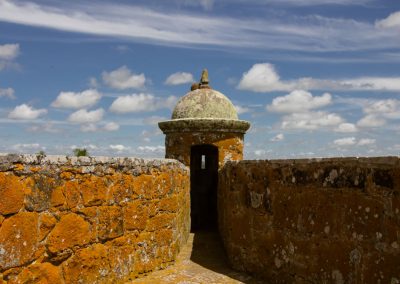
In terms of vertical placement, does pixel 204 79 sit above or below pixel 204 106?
above

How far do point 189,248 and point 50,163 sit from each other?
393cm

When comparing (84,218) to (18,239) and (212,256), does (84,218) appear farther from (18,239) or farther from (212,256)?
(212,256)

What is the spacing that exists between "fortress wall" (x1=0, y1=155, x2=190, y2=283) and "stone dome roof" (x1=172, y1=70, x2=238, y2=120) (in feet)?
14.0

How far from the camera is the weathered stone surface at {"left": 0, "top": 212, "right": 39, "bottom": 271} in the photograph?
11.3ft

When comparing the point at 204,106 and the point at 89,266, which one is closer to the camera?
the point at 89,266

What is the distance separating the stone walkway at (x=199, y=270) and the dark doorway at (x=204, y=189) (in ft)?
7.94

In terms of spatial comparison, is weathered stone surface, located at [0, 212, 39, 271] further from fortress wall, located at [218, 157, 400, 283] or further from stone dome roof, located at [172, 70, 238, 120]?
stone dome roof, located at [172, 70, 238, 120]

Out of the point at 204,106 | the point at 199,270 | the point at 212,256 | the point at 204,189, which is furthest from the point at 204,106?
the point at 199,270

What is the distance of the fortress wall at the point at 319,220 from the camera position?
133 inches

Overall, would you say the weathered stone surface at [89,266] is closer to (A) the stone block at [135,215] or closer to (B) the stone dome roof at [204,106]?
(A) the stone block at [135,215]

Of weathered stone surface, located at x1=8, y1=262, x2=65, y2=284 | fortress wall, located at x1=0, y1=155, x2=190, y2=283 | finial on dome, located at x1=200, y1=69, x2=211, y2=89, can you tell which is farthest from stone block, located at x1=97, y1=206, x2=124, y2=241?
finial on dome, located at x1=200, y1=69, x2=211, y2=89

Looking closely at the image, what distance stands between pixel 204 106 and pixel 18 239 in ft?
22.6

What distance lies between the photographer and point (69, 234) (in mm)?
4059

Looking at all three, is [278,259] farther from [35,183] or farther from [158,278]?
[35,183]
